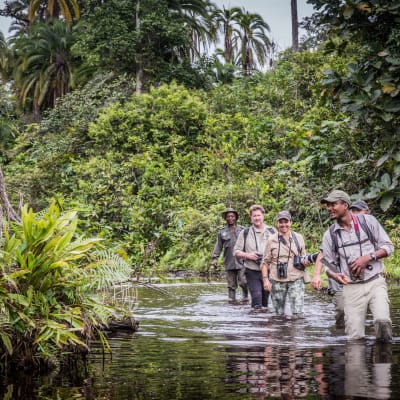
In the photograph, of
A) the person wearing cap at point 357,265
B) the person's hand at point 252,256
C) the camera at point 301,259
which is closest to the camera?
the person wearing cap at point 357,265

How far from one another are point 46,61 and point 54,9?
7.22 meters

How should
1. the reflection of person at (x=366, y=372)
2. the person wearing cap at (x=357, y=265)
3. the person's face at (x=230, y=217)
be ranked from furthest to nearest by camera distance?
the person's face at (x=230, y=217)
the person wearing cap at (x=357, y=265)
the reflection of person at (x=366, y=372)

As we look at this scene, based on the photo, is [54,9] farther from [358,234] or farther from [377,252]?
[377,252]

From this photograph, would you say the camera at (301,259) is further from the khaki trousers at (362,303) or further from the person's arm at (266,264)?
the khaki trousers at (362,303)

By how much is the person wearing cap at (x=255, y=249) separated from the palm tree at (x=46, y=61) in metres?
27.1

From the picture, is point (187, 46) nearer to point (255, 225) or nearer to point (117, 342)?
point (255, 225)

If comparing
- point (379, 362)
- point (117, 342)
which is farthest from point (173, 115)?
point (379, 362)

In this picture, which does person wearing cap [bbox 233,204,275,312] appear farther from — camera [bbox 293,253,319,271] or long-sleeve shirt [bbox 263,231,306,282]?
camera [bbox 293,253,319,271]

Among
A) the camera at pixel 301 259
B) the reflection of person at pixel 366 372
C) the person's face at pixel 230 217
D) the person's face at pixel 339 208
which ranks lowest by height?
the reflection of person at pixel 366 372

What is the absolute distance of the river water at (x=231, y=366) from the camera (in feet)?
17.3

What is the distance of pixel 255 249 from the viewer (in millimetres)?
12461

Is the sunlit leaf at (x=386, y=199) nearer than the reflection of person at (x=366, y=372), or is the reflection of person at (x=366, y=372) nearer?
the reflection of person at (x=366, y=372)

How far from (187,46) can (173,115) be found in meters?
5.74

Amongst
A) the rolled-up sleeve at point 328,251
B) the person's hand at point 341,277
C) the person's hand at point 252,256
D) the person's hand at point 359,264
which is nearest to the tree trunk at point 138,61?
the person's hand at point 252,256
